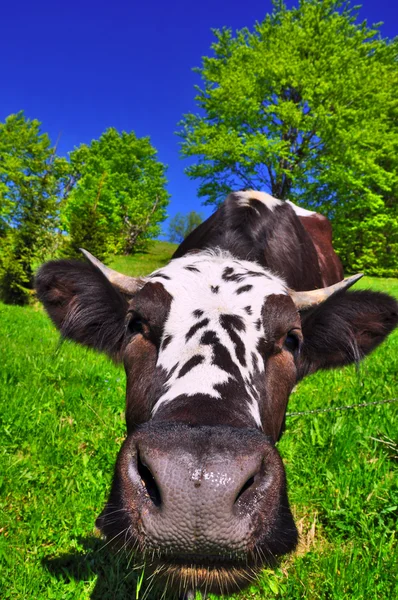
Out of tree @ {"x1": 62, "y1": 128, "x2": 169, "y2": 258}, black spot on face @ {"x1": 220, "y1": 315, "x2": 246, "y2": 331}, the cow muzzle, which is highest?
tree @ {"x1": 62, "y1": 128, "x2": 169, "y2": 258}

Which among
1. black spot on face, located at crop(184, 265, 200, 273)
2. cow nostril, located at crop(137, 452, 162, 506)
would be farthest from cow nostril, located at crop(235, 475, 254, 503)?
black spot on face, located at crop(184, 265, 200, 273)

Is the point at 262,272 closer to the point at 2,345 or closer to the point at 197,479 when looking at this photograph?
the point at 197,479

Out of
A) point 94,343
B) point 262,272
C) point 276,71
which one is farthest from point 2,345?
point 276,71

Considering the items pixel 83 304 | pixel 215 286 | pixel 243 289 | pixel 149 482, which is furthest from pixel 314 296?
pixel 149 482

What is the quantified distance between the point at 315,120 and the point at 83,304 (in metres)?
23.3

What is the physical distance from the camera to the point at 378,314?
3.24 m

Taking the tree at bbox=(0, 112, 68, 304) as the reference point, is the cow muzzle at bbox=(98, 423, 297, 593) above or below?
below

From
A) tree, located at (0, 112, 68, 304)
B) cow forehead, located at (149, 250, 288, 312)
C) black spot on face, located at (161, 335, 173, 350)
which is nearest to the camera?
black spot on face, located at (161, 335, 173, 350)

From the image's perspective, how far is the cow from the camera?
1374mm

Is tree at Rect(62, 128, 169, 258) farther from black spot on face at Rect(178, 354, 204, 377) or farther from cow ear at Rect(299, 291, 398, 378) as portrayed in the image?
black spot on face at Rect(178, 354, 204, 377)

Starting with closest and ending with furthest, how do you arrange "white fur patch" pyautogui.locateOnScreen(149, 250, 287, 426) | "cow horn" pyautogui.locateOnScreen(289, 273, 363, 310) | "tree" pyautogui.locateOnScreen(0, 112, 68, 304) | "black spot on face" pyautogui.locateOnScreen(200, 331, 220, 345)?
"white fur patch" pyautogui.locateOnScreen(149, 250, 287, 426), "black spot on face" pyautogui.locateOnScreen(200, 331, 220, 345), "cow horn" pyautogui.locateOnScreen(289, 273, 363, 310), "tree" pyautogui.locateOnScreen(0, 112, 68, 304)

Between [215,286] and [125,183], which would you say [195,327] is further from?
[125,183]

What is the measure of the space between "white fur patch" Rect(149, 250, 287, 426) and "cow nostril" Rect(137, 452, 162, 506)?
33 centimetres

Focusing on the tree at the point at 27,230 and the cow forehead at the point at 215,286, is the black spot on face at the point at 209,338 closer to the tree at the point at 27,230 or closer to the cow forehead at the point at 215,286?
the cow forehead at the point at 215,286
